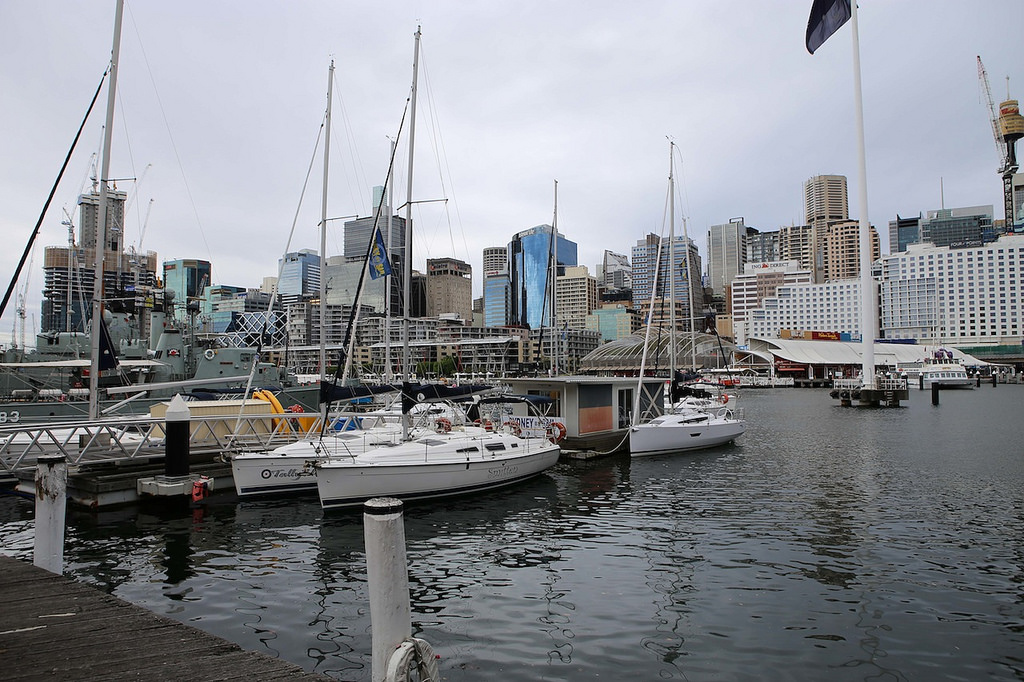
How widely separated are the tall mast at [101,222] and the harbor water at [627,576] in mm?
4368

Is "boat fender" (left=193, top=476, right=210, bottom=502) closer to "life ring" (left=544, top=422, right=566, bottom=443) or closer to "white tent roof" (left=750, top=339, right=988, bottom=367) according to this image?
"life ring" (left=544, top=422, right=566, bottom=443)

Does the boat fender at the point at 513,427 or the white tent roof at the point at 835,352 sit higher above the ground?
the white tent roof at the point at 835,352

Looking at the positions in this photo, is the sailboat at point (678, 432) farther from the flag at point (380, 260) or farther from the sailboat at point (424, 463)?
the flag at point (380, 260)

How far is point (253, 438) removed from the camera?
24516 millimetres

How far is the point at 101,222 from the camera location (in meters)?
20.9

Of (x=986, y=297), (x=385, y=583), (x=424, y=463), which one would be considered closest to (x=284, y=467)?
(x=424, y=463)

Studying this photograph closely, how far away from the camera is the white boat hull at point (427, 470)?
58.7 feet

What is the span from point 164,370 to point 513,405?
27.0m

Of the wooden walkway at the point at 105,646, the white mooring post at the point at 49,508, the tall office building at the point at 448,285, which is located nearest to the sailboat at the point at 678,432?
the white mooring post at the point at 49,508

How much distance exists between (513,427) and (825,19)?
63.1 metres

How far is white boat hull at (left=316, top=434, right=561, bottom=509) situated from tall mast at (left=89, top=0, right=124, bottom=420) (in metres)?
9.08

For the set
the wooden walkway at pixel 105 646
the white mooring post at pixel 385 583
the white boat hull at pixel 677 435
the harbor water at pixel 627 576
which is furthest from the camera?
the white boat hull at pixel 677 435

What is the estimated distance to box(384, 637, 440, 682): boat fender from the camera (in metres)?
4.76

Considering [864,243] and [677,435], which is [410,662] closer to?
[677,435]
